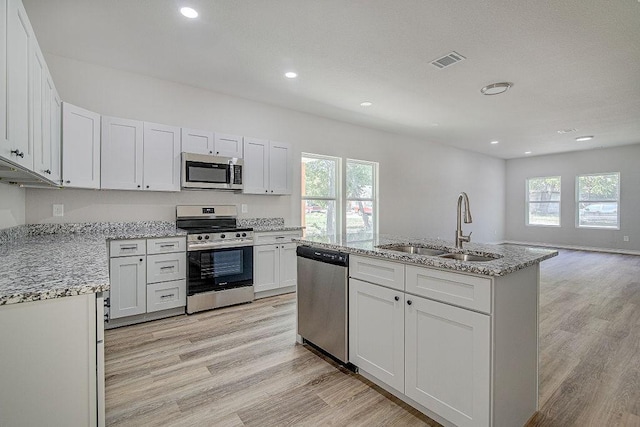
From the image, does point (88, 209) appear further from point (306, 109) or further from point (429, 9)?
point (429, 9)

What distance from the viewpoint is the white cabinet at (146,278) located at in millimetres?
3053

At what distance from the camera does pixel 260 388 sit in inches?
82.3

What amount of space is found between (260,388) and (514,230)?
10.0m

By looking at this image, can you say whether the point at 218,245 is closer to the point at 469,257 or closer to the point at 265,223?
the point at 265,223

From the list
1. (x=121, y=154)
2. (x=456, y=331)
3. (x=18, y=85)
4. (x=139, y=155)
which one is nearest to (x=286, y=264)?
(x=139, y=155)

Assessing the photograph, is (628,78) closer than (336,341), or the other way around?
(336,341)

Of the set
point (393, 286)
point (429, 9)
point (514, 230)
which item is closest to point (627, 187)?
point (514, 230)

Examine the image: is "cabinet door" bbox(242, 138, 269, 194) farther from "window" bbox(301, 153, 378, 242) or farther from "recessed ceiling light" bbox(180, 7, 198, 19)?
"recessed ceiling light" bbox(180, 7, 198, 19)

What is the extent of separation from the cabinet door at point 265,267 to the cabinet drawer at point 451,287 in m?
2.50

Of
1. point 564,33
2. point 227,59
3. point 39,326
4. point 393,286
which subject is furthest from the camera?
point 227,59

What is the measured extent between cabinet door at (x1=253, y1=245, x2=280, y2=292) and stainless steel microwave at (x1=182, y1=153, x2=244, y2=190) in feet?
2.88

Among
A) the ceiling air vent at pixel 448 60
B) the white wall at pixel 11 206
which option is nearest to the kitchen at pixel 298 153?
the white wall at pixel 11 206

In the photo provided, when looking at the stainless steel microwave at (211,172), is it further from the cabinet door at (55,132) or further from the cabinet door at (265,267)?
the cabinet door at (55,132)

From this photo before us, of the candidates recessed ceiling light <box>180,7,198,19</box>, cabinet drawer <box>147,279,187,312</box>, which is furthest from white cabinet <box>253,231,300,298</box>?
recessed ceiling light <box>180,7,198,19</box>
